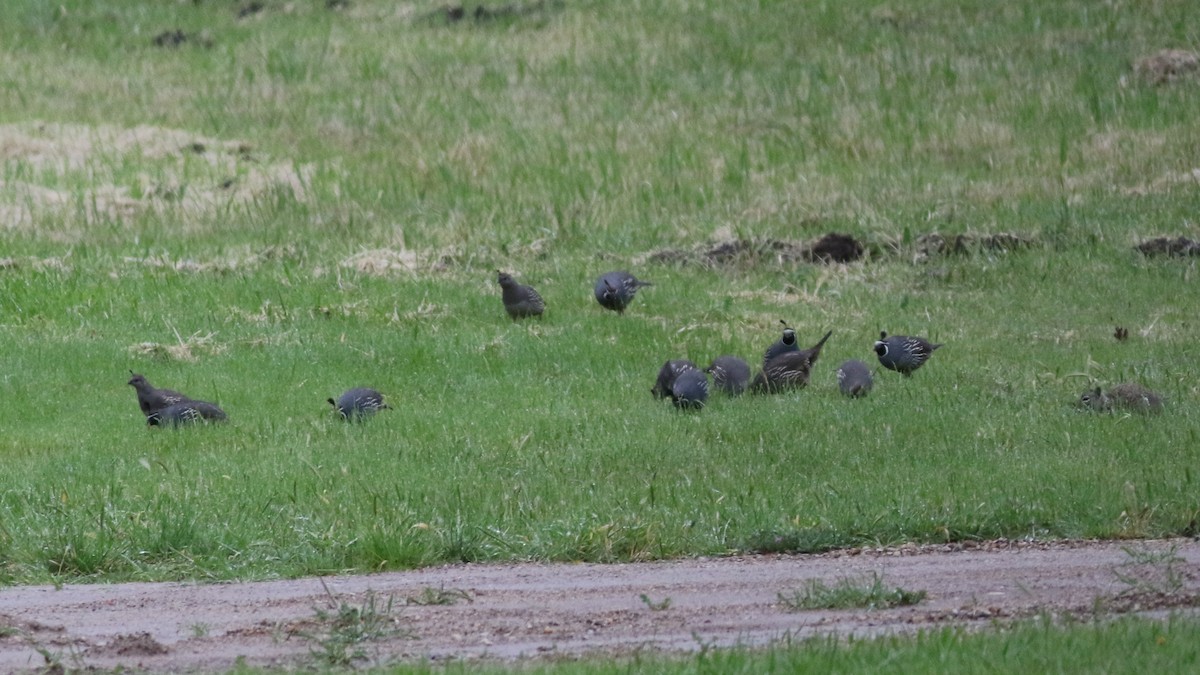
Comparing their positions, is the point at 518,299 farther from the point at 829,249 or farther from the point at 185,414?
the point at 829,249

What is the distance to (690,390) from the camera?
14.0 m

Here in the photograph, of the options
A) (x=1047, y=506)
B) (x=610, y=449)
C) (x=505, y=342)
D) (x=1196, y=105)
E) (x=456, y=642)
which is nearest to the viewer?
(x=456, y=642)

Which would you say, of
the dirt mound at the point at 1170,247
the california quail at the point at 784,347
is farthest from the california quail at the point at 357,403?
the dirt mound at the point at 1170,247

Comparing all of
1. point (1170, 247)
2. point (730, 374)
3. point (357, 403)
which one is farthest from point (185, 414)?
point (1170, 247)

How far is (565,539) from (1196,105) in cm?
2062

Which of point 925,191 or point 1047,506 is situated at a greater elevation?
point 1047,506

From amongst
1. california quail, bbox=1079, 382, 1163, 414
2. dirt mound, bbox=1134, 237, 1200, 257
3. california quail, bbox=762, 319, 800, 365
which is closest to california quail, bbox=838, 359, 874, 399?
california quail, bbox=762, 319, 800, 365

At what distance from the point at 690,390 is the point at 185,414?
13.8ft

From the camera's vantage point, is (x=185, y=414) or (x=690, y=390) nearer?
(x=185, y=414)

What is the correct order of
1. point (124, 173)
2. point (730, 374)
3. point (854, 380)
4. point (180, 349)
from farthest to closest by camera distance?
point (124, 173) < point (180, 349) < point (730, 374) < point (854, 380)

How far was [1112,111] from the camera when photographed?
90.8 ft

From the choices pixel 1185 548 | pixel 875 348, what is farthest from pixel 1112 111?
pixel 1185 548

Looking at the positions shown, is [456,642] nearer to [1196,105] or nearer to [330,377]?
[330,377]

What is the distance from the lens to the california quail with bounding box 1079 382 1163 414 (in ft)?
44.0
